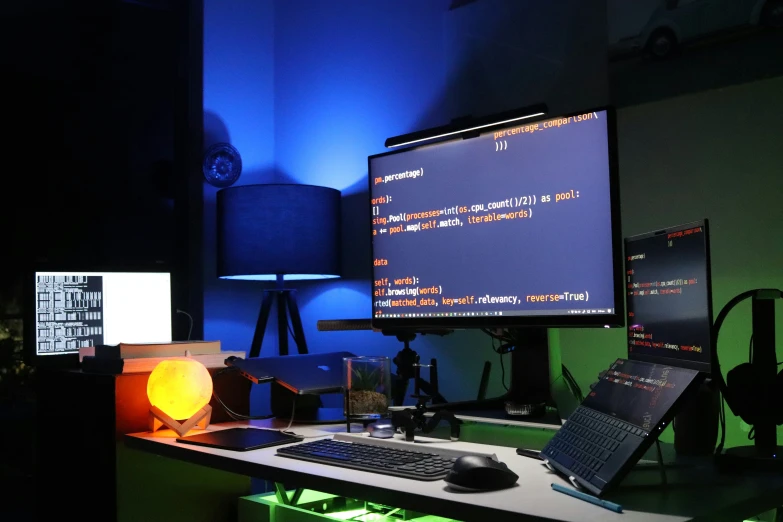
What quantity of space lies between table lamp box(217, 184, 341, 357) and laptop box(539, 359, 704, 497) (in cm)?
128

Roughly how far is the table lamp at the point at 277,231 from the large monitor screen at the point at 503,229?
619 mm

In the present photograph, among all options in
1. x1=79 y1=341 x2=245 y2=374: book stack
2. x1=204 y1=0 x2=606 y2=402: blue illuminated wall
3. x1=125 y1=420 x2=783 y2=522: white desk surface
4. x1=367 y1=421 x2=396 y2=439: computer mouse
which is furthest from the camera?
x1=204 y1=0 x2=606 y2=402: blue illuminated wall

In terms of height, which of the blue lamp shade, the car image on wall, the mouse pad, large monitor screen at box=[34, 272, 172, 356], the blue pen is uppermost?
the car image on wall

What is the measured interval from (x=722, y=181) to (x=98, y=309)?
5.95ft

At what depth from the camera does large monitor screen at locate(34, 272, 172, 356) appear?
2.17 metres

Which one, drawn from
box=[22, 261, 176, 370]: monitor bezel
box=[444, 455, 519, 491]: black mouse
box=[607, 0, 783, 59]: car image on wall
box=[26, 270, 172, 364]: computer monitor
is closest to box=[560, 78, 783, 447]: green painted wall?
box=[607, 0, 783, 59]: car image on wall

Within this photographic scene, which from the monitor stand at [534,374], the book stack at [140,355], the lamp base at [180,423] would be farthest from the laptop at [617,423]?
the book stack at [140,355]

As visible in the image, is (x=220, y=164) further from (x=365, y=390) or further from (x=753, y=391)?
(x=753, y=391)

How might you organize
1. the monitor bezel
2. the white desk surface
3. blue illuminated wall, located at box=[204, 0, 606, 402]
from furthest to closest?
the monitor bezel → blue illuminated wall, located at box=[204, 0, 606, 402] → the white desk surface

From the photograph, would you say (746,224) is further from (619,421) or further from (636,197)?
(619,421)

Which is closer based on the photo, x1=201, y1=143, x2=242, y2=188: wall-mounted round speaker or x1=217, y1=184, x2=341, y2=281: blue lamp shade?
x1=217, y1=184, x2=341, y2=281: blue lamp shade

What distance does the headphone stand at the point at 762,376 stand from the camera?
1.08 metres

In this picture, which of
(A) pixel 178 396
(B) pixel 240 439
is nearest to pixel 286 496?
(B) pixel 240 439

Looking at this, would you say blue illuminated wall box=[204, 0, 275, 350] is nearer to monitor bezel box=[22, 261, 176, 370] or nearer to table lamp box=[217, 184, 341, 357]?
table lamp box=[217, 184, 341, 357]
